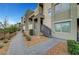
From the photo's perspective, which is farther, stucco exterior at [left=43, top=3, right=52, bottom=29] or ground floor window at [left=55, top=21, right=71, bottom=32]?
stucco exterior at [left=43, top=3, right=52, bottom=29]

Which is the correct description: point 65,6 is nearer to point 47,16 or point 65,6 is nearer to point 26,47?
→ point 47,16

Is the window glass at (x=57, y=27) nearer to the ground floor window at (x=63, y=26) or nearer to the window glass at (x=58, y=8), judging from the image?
the ground floor window at (x=63, y=26)

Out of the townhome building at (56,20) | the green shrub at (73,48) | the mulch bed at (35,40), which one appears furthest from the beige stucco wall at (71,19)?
the mulch bed at (35,40)

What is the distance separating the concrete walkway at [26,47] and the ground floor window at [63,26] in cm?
29

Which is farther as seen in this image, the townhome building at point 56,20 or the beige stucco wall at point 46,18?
the beige stucco wall at point 46,18

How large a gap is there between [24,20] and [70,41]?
3.84ft

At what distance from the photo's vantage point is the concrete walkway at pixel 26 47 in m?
4.18

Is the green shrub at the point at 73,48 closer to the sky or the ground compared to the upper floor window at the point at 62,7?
closer to the ground

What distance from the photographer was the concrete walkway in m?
4.18

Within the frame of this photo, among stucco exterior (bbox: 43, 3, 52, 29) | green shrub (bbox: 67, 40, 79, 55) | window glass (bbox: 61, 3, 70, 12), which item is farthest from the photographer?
stucco exterior (bbox: 43, 3, 52, 29)

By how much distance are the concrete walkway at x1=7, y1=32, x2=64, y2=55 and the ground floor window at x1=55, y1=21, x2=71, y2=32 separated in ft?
0.94

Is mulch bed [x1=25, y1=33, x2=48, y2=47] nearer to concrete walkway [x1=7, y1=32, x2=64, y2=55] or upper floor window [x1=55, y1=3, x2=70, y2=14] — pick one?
concrete walkway [x1=7, y1=32, x2=64, y2=55]

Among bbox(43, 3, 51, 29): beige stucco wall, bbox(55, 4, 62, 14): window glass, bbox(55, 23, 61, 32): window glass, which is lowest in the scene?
bbox(55, 23, 61, 32): window glass

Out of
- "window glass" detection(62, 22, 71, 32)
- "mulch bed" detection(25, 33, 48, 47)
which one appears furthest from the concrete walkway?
"window glass" detection(62, 22, 71, 32)
